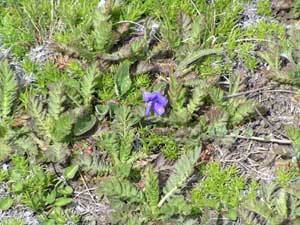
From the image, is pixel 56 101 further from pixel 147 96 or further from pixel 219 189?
pixel 219 189

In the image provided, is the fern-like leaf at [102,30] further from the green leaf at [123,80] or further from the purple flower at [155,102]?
the purple flower at [155,102]

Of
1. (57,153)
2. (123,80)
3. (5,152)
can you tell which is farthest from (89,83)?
(5,152)

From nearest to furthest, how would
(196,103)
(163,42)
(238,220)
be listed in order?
(238,220), (196,103), (163,42)

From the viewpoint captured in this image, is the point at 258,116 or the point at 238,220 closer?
the point at 238,220

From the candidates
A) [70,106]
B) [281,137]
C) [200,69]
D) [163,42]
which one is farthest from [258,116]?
[70,106]

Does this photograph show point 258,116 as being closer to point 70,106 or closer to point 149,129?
point 149,129

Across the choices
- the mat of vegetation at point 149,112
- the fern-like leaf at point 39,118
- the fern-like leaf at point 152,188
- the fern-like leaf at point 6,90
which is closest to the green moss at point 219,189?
the mat of vegetation at point 149,112

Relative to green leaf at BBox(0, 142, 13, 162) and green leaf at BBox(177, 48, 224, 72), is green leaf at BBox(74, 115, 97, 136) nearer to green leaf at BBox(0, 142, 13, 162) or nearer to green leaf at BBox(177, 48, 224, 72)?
green leaf at BBox(0, 142, 13, 162)
